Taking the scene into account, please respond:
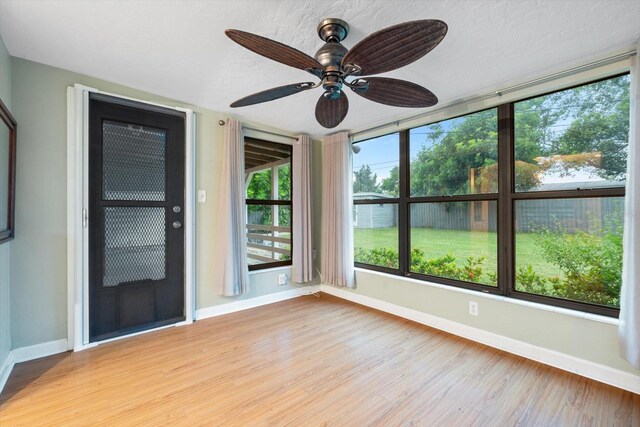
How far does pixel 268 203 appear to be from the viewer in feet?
12.1

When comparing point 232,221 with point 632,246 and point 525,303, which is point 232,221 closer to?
point 525,303

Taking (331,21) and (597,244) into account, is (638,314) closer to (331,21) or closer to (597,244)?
(597,244)

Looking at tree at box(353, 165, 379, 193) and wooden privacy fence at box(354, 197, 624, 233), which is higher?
tree at box(353, 165, 379, 193)

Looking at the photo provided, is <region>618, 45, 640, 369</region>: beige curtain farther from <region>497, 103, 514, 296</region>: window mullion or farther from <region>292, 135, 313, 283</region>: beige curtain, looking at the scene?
<region>292, 135, 313, 283</region>: beige curtain

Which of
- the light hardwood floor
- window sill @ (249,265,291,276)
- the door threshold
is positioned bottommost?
the light hardwood floor

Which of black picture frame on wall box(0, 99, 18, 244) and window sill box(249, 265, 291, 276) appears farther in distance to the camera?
window sill box(249, 265, 291, 276)

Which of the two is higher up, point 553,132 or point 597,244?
point 553,132

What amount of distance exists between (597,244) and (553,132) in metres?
0.92

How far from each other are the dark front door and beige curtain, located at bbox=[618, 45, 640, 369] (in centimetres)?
356

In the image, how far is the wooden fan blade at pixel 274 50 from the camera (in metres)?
1.25

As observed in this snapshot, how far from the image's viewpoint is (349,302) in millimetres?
3586

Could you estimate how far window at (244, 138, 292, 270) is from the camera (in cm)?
354

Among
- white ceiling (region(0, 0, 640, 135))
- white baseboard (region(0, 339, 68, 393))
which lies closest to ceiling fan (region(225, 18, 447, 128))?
white ceiling (region(0, 0, 640, 135))

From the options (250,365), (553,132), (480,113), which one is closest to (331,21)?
(480,113)
